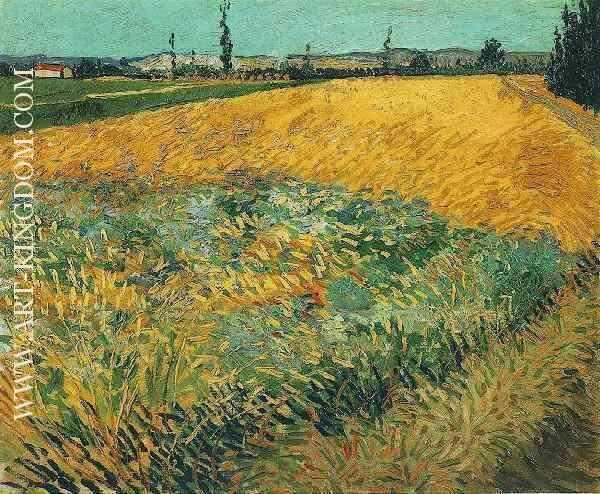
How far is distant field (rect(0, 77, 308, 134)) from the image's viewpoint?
4.96 m

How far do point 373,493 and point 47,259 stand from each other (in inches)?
96.6

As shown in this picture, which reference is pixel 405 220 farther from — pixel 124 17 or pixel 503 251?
pixel 124 17

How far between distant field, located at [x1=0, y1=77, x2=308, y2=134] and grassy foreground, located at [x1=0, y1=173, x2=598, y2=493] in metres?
0.68

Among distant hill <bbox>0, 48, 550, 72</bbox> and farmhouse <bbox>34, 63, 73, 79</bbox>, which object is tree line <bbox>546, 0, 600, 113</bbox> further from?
farmhouse <bbox>34, 63, 73, 79</bbox>

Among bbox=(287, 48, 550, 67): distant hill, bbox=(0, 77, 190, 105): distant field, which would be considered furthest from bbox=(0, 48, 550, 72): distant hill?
bbox=(0, 77, 190, 105): distant field

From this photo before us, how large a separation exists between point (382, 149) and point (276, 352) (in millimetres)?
3330

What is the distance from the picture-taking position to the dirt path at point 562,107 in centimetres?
653

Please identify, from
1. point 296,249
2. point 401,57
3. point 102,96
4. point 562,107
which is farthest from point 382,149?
point 102,96

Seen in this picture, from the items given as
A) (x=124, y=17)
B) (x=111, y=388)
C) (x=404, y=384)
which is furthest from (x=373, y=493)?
(x=124, y=17)

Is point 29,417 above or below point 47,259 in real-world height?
below

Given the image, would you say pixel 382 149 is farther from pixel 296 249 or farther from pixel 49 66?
pixel 49 66

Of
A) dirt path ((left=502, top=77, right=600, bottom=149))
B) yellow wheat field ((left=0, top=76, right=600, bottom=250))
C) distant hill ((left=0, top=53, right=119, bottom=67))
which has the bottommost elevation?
yellow wheat field ((left=0, top=76, right=600, bottom=250))

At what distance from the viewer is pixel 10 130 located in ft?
15.7

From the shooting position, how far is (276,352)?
3.55 meters
